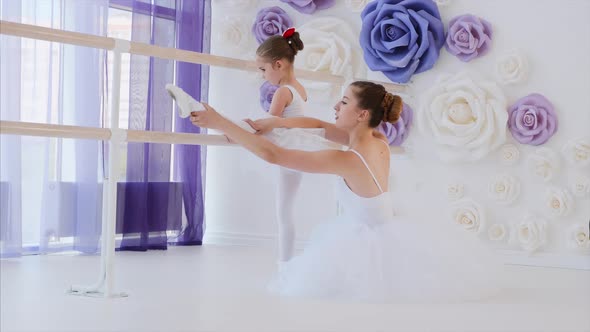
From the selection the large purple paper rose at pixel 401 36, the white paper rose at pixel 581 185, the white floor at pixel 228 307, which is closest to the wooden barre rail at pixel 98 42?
the white floor at pixel 228 307

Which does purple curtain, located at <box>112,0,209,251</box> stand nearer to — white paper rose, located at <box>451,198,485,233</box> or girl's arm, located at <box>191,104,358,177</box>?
white paper rose, located at <box>451,198,485,233</box>

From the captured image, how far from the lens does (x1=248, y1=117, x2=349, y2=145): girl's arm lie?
297 cm

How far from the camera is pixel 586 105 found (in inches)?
152

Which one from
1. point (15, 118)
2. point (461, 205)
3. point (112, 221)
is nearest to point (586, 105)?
point (461, 205)

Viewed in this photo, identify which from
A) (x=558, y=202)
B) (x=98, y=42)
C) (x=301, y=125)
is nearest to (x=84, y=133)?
(x=98, y=42)

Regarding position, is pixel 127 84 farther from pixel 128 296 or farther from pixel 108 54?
pixel 128 296

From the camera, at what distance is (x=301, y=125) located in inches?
121

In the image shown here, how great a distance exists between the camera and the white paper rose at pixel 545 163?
12.8 ft

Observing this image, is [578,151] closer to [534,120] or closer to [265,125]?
[534,120]

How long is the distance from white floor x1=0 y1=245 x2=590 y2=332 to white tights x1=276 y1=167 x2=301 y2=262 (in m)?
0.16

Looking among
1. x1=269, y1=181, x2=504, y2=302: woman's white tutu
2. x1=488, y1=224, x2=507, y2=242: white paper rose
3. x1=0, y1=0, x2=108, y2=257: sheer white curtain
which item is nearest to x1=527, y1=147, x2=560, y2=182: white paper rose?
x1=488, y1=224, x2=507, y2=242: white paper rose

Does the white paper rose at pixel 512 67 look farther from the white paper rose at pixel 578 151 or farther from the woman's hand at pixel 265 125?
the woman's hand at pixel 265 125

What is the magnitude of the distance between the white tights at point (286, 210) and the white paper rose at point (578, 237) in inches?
60.3

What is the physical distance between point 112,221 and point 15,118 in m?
1.39
